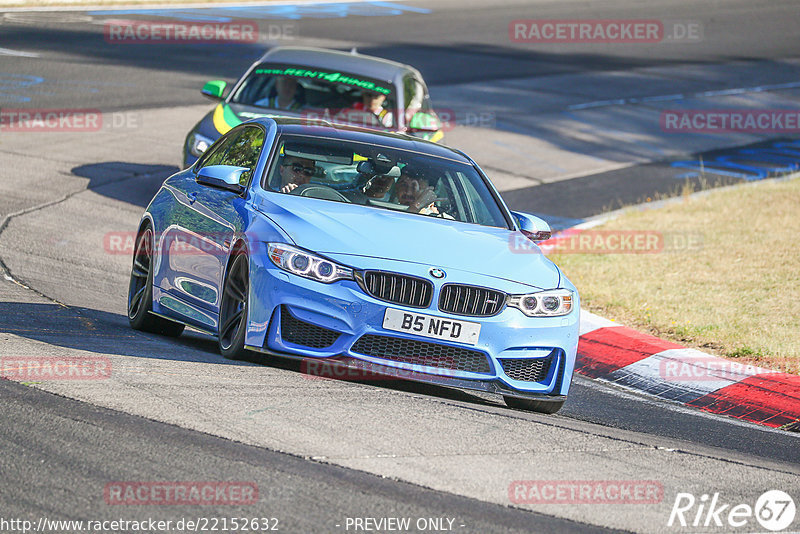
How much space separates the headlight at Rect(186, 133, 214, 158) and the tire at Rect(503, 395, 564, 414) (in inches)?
258

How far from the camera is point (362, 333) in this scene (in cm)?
669

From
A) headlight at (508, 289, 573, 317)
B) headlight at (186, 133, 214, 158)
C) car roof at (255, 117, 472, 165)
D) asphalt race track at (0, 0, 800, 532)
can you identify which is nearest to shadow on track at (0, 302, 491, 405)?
asphalt race track at (0, 0, 800, 532)

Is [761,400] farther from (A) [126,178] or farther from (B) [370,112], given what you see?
(A) [126,178]

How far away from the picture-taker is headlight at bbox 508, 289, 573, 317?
7023 millimetres

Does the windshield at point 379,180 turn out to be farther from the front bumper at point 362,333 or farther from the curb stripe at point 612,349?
the curb stripe at point 612,349

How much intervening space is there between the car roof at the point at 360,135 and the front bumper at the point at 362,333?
175 centimetres

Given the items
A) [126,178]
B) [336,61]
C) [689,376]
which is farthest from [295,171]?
[126,178]

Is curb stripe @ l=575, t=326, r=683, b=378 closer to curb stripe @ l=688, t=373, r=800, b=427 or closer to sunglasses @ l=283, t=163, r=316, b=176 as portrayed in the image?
curb stripe @ l=688, t=373, r=800, b=427

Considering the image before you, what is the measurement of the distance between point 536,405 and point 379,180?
1857 millimetres

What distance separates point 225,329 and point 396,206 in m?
1.40

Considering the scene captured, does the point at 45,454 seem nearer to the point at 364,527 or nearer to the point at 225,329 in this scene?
the point at 364,527

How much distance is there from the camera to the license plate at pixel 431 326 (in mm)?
6711

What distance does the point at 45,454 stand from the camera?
5.10 m

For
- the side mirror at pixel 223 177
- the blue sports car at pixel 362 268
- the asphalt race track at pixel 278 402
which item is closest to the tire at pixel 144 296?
the blue sports car at pixel 362 268
